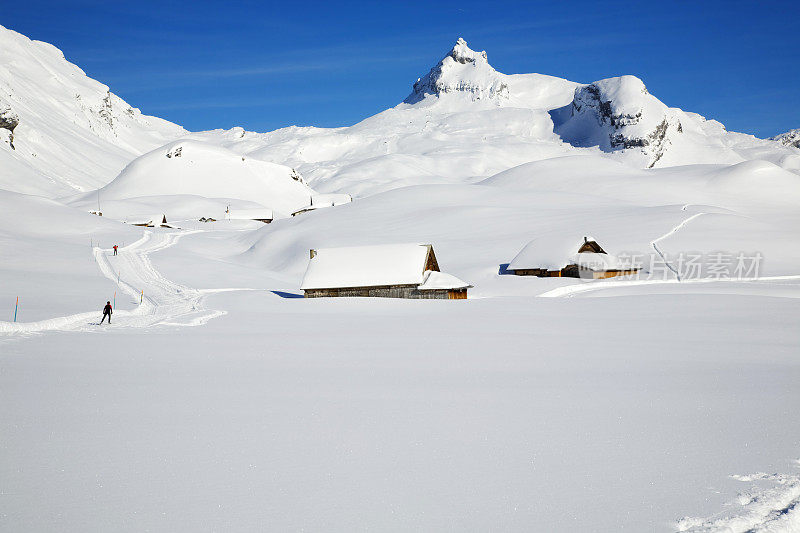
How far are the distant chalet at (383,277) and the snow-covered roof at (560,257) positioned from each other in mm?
16678

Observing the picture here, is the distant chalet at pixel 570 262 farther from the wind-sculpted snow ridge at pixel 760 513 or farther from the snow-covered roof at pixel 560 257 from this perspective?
the wind-sculpted snow ridge at pixel 760 513

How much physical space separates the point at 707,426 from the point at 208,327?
19855 millimetres

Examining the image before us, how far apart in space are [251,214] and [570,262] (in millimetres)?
96185

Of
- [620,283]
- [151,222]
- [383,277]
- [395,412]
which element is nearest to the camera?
[395,412]

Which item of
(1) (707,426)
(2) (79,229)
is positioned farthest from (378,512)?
(2) (79,229)

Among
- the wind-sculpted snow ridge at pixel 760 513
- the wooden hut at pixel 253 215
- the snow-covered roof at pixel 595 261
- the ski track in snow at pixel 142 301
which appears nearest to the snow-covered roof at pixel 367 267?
the ski track in snow at pixel 142 301

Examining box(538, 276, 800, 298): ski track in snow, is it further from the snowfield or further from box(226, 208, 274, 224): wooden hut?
box(226, 208, 274, 224): wooden hut

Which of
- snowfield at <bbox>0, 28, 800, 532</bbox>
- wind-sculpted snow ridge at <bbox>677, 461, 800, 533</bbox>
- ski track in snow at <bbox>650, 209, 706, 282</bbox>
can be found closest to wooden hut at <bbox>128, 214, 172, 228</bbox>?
Result: snowfield at <bbox>0, 28, 800, 532</bbox>

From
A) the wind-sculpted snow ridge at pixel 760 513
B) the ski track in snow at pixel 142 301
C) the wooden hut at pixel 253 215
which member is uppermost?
the wooden hut at pixel 253 215

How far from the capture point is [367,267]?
4681 centimetres

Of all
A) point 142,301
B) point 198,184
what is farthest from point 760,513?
point 198,184

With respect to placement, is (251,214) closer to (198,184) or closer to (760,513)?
(198,184)

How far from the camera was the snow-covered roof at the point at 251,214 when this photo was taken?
141 meters

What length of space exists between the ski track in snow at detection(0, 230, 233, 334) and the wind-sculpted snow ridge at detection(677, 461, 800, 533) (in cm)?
2258
